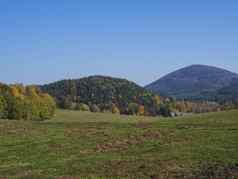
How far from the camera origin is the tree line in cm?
10888

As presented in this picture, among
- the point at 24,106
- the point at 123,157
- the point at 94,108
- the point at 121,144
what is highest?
the point at 94,108

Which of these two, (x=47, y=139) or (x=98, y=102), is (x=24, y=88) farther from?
(x=47, y=139)

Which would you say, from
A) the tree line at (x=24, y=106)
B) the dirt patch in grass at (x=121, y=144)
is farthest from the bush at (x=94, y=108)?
the dirt patch in grass at (x=121, y=144)

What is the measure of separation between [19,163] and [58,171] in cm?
442

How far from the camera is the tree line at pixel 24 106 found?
109 metres

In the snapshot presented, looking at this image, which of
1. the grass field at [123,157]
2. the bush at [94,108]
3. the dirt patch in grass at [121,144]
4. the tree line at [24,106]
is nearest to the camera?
the grass field at [123,157]

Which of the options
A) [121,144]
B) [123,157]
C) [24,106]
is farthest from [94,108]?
[123,157]

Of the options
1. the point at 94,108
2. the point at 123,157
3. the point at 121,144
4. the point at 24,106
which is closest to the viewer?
the point at 123,157

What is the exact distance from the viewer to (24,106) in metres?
111

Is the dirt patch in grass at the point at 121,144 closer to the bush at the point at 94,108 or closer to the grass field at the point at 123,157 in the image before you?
the grass field at the point at 123,157

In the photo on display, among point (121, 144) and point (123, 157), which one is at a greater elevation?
point (121, 144)

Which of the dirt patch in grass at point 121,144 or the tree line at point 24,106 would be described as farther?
the tree line at point 24,106

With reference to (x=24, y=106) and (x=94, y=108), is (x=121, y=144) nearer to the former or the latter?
(x=24, y=106)

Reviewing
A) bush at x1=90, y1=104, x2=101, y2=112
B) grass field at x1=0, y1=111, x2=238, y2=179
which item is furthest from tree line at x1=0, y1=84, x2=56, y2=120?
grass field at x1=0, y1=111, x2=238, y2=179
